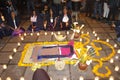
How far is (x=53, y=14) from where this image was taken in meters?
10.5

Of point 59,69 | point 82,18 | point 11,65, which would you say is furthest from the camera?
point 82,18

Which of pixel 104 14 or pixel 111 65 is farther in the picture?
pixel 104 14

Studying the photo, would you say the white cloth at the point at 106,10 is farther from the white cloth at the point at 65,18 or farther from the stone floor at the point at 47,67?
the white cloth at the point at 65,18

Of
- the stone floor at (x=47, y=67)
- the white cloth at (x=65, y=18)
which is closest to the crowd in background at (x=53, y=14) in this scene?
the white cloth at (x=65, y=18)

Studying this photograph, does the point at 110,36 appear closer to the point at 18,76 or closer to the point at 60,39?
the point at 60,39

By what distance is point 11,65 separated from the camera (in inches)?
263

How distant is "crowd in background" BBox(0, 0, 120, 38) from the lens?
1005 cm

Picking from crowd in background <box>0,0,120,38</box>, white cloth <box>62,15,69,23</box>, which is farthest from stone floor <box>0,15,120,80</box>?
white cloth <box>62,15,69,23</box>

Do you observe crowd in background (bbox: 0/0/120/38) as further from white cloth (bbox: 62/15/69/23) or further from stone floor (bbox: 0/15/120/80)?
stone floor (bbox: 0/15/120/80)

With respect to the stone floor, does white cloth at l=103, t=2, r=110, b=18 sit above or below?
above

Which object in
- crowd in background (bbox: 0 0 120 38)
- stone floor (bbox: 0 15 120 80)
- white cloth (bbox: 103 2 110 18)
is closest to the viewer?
stone floor (bbox: 0 15 120 80)

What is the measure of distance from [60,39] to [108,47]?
7.13 feet

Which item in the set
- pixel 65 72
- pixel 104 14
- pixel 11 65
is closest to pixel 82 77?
pixel 65 72

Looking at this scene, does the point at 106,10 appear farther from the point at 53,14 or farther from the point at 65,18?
the point at 53,14
